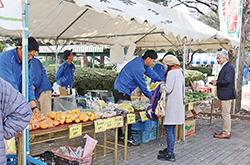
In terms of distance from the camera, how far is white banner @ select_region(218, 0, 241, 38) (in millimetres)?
8609

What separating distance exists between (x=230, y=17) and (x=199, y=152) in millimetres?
5651

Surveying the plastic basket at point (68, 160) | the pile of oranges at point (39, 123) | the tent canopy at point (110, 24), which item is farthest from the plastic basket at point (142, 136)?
the pile of oranges at point (39, 123)

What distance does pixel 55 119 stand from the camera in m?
3.52

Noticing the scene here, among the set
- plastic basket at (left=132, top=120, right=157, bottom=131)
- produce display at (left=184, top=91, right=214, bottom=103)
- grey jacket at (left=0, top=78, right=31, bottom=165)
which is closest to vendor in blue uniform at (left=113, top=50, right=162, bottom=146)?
plastic basket at (left=132, top=120, right=157, bottom=131)

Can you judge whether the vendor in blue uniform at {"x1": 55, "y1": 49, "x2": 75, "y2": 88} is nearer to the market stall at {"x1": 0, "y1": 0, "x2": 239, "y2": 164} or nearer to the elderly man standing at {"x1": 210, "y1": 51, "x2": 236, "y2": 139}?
the market stall at {"x1": 0, "y1": 0, "x2": 239, "y2": 164}

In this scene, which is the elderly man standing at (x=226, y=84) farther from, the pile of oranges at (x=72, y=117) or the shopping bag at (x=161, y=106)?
the pile of oranges at (x=72, y=117)

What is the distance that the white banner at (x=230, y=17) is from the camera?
28.2ft

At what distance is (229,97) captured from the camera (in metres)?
6.07

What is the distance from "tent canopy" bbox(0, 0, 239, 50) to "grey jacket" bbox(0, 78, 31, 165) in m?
2.37

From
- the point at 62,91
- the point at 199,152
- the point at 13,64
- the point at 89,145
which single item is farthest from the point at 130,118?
the point at 62,91

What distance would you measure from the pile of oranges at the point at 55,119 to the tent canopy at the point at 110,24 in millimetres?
1673

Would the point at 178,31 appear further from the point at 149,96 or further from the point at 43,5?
the point at 43,5

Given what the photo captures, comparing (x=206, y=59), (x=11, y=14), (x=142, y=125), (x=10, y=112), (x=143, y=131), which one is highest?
(x=206, y=59)

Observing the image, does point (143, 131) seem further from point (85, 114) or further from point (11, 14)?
point (11, 14)
